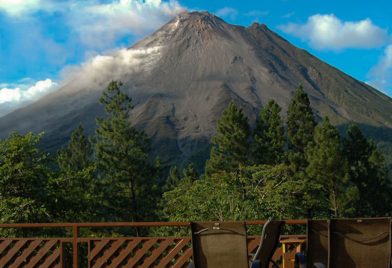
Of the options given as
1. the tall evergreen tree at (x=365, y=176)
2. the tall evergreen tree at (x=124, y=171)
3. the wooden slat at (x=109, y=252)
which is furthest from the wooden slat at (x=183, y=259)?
the tall evergreen tree at (x=365, y=176)

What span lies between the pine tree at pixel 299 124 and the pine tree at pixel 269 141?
1.50 m

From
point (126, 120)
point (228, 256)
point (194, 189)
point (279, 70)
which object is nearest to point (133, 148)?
point (126, 120)

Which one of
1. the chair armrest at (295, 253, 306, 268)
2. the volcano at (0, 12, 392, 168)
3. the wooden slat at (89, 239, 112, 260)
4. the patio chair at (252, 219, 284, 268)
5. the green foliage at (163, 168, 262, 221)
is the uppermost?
the volcano at (0, 12, 392, 168)

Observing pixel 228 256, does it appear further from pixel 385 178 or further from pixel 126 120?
pixel 385 178

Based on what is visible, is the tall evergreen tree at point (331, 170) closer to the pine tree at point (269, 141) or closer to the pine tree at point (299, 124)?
the pine tree at point (269, 141)

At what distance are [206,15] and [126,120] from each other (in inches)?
6379

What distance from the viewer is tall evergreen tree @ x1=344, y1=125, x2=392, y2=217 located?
32.0 metres

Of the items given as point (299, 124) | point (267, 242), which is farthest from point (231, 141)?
point (267, 242)

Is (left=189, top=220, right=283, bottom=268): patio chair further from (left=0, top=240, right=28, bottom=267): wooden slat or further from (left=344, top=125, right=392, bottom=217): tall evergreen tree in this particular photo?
(left=344, top=125, right=392, bottom=217): tall evergreen tree

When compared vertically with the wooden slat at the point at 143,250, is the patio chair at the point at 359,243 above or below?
above

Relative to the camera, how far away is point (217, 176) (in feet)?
67.4

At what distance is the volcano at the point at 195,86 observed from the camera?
14775 centimetres

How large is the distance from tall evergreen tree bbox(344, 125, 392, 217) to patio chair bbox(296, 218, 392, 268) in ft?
94.5

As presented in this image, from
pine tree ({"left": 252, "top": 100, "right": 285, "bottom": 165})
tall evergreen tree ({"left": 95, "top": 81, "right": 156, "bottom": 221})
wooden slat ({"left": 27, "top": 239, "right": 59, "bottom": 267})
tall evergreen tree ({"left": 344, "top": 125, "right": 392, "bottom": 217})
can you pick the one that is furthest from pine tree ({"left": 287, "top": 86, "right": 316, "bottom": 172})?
wooden slat ({"left": 27, "top": 239, "right": 59, "bottom": 267})
